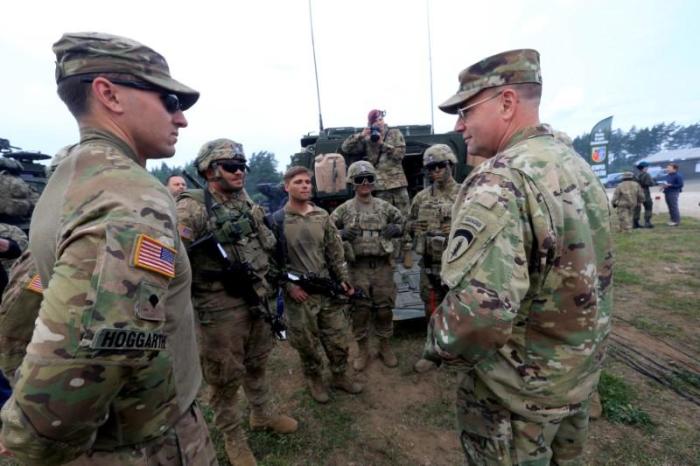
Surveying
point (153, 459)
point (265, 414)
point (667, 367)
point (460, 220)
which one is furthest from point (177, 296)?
point (667, 367)

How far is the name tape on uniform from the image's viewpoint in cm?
85

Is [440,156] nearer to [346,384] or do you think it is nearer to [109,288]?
[346,384]

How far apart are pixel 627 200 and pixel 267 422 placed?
1306cm

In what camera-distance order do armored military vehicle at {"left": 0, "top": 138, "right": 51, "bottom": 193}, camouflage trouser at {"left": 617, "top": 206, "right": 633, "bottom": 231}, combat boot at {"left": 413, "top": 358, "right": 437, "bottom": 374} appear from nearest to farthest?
combat boot at {"left": 413, "top": 358, "right": 437, "bottom": 374} < armored military vehicle at {"left": 0, "top": 138, "right": 51, "bottom": 193} < camouflage trouser at {"left": 617, "top": 206, "right": 633, "bottom": 231}

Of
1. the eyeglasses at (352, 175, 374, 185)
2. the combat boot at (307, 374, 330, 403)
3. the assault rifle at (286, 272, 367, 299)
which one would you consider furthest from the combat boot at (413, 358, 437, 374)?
the eyeglasses at (352, 175, 374, 185)

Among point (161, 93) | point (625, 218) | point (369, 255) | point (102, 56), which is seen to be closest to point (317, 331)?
point (369, 255)

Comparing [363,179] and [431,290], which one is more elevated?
[363,179]

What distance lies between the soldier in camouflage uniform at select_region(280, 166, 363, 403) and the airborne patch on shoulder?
7.41 feet

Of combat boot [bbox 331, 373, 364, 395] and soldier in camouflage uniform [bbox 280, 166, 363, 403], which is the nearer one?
soldier in camouflage uniform [bbox 280, 166, 363, 403]

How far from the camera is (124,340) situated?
882mm

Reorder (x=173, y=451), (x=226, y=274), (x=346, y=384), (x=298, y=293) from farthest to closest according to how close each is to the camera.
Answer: (x=346, y=384) < (x=298, y=293) < (x=226, y=274) < (x=173, y=451)

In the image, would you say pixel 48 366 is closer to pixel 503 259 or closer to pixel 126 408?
pixel 126 408

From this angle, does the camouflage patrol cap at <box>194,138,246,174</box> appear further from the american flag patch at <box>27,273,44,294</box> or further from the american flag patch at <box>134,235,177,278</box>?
the american flag patch at <box>134,235,177,278</box>

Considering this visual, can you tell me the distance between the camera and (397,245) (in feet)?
15.6
